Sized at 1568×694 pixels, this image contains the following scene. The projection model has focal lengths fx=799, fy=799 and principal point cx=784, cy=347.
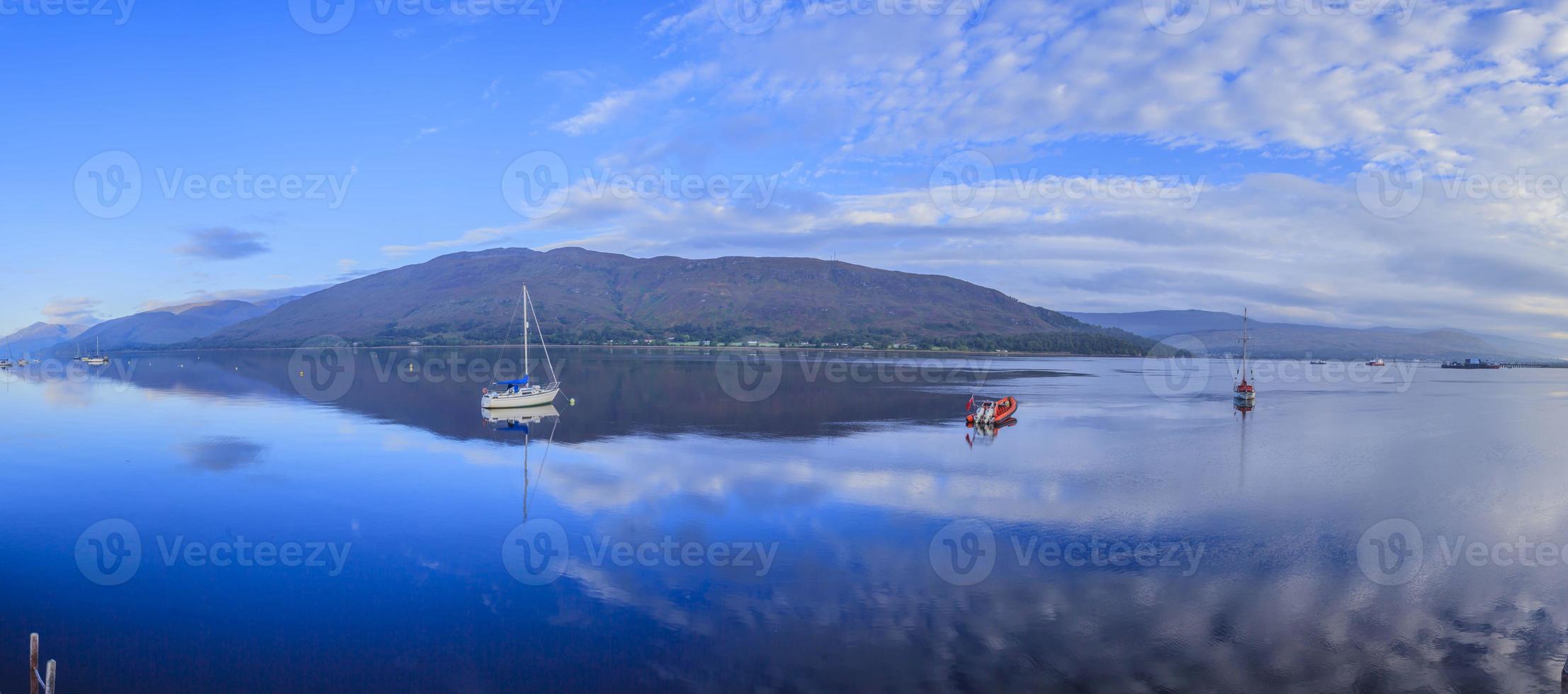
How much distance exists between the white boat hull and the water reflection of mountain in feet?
5.33

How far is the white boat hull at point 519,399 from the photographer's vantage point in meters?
47.9

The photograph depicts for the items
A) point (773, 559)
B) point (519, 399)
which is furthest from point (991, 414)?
point (773, 559)

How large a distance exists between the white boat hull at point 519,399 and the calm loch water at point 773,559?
505 cm

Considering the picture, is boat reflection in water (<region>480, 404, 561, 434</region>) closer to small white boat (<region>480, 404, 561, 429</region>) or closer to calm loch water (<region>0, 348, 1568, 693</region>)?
small white boat (<region>480, 404, 561, 429</region>)

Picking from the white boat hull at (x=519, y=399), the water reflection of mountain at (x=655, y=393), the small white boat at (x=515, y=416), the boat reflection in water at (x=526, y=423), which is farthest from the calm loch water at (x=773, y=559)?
the white boat hull at (x=519, y=399)

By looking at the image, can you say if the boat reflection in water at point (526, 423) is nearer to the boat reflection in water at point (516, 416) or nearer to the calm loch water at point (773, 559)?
the boat reflection in water at point (516, 416)

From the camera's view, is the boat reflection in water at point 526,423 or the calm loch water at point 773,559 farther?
the boat reflection in water at point 526,423

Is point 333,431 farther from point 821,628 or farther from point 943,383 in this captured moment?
point 943,383

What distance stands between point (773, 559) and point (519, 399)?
34.5 metres

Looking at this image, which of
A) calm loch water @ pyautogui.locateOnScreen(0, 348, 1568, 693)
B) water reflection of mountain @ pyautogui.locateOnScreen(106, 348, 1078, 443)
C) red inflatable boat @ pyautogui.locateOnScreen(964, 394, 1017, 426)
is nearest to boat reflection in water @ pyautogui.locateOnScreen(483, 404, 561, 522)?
calm loch water @ pyautogui.locateOnScreen(0, 348, 1568, 693)

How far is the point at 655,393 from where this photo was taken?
213 ft

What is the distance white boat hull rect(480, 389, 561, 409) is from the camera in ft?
157

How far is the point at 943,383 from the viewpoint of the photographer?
8156 cm

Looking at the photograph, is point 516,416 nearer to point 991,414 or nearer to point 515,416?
point 515,416
